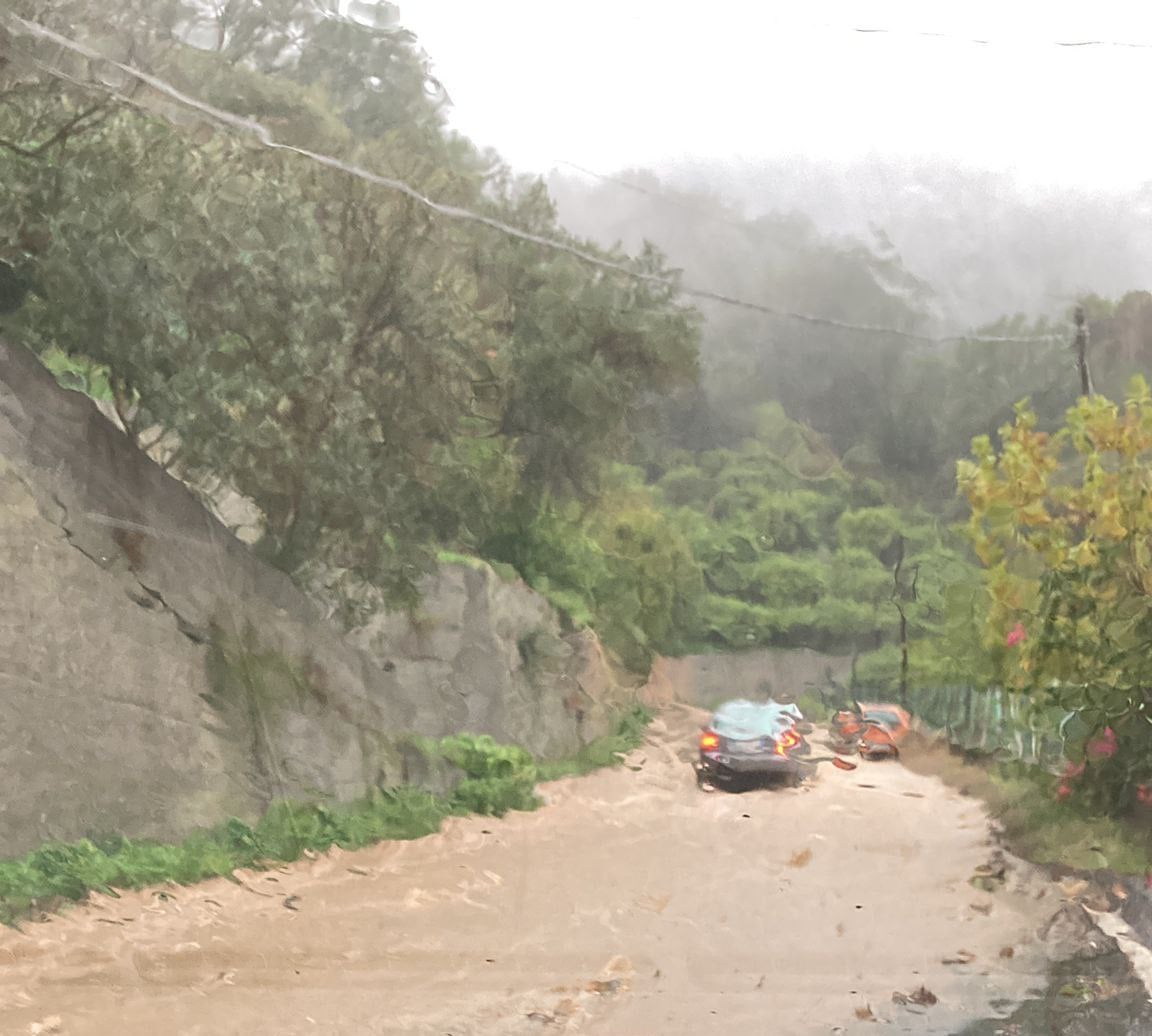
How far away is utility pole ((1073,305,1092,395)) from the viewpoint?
6.06ft

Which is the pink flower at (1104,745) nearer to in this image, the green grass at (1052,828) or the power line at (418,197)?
the green grass at (1052,828)

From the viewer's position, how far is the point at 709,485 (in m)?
1.79

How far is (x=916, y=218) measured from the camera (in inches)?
75.5

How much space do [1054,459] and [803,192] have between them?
0.58 m

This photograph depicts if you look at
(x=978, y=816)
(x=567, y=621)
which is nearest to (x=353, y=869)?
(x=567, y=621)

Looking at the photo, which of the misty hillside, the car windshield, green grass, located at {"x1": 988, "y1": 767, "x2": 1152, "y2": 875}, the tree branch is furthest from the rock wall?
the tree branch

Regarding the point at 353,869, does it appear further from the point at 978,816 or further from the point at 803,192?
the point at 803,192

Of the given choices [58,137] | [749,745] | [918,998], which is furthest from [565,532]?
[58,137]

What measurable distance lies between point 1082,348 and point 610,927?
1.17 m

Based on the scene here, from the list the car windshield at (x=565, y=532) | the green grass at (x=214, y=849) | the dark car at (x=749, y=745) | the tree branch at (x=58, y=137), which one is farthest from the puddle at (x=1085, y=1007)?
the tree branch at (x=58, y=137)

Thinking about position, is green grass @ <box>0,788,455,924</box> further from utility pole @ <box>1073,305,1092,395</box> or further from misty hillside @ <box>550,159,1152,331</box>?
utility pole @ <box>1073,305,1092,395</box>

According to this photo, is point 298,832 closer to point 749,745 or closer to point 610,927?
point 610,927

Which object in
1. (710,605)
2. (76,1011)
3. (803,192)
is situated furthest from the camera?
(803,192)

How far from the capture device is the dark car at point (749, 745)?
1.67 m
